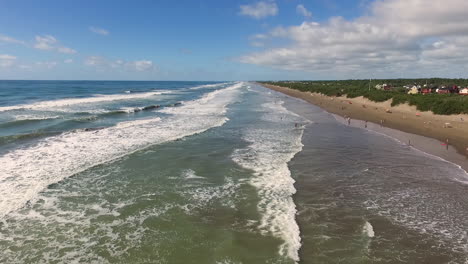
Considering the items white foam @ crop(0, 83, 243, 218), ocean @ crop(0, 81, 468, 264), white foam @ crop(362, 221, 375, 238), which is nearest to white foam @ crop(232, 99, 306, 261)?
ocean @ crop(0, 81, 468, 264)

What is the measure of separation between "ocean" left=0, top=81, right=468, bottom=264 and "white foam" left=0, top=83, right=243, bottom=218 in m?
0.09

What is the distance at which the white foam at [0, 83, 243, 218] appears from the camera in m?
10.8

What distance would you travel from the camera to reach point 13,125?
971 inches

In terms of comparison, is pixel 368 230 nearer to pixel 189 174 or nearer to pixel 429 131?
pixel 189 174

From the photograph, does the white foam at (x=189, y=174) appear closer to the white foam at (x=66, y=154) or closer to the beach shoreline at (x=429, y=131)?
the white foam at (x=66, y=154)

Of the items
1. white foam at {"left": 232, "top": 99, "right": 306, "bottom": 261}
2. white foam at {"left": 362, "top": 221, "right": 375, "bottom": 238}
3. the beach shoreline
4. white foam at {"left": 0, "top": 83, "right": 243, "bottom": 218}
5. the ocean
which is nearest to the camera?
the ocean

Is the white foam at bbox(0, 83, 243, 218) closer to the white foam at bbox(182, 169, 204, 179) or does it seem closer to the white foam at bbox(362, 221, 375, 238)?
the white foam at bbox(182, 169, 204, 179)

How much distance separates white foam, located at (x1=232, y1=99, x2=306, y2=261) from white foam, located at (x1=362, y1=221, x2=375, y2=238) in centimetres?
173

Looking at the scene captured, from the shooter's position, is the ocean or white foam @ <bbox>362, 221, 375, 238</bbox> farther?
white foam @ <bbox>362, 221, 375, 238</bbox>

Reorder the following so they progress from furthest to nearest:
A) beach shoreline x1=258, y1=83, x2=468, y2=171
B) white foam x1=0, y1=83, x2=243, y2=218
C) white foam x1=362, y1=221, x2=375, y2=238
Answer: beach shoreline x1=258, y1=83, x2=468, y2=171 → white foam x1=0, y1=83, x2=243, y2=218 → white foam x1=362, y1=221, x2=375, y2=238

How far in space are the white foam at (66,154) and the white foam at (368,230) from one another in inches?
395

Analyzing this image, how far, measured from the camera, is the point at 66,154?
15531 mm

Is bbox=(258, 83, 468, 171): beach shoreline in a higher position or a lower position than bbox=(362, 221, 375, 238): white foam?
higher

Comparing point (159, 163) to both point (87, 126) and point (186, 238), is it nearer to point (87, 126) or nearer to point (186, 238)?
point (186, 238)
